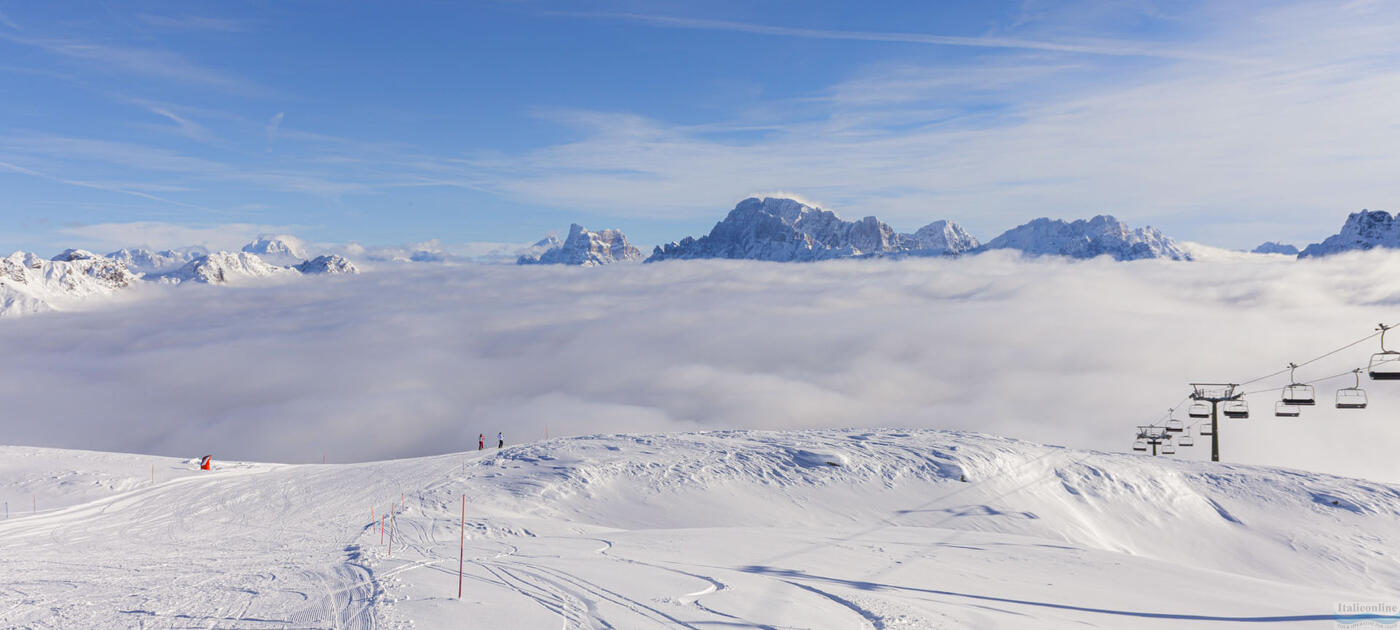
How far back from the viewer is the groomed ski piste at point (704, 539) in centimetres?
1424

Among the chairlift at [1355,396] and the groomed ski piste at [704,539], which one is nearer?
the groomed ski piste at [704,539]

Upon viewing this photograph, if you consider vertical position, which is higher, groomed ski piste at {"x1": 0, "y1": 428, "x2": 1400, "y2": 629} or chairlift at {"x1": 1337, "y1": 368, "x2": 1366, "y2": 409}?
chairlift at {"x1": 1337, "y1": 368, "x2": 1366, "y2": 409}

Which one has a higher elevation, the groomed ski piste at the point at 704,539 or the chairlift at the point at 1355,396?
the chairlift at the point at 1355,396

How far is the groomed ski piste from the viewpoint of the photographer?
561 inches

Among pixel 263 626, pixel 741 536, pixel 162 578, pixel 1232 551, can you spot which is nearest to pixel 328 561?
pixel 162 578

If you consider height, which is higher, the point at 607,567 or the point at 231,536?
the point at 607,567

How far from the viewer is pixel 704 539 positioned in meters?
22.5

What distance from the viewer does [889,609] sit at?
14.1 metres

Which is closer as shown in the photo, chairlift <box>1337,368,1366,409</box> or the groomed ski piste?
the groomed ski piste

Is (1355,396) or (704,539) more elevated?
(1355,396)

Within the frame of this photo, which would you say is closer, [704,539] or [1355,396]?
[704,539]

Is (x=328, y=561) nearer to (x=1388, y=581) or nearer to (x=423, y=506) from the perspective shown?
(x=423, y=506)

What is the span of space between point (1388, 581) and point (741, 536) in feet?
82.6

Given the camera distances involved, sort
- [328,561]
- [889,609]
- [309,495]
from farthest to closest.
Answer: [309,495], [328,561], [889,609]
